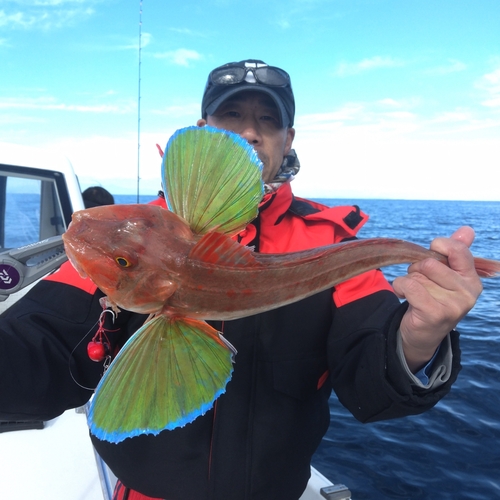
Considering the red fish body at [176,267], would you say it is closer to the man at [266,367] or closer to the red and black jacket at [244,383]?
the man at [266,367]

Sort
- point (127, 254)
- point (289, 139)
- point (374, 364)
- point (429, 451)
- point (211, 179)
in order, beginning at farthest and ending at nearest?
1. point (429, 451)
2. point (289, 139)
3. point (374, 364)
4. point (211, 179)
5. point (127, 254)

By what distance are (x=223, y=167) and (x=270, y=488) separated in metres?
1.83

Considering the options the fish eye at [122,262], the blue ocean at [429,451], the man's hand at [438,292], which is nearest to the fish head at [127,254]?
the fish eye at [122,262]

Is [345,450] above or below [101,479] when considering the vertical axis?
below

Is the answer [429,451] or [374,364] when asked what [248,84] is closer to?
[374,364]

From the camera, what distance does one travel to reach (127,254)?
61.6 inches

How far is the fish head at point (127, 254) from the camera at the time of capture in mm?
1568

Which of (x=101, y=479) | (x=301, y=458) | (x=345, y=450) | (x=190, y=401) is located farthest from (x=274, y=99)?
(x=345, y=450)

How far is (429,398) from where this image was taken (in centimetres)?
211

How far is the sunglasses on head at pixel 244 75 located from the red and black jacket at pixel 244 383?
3.21 ft

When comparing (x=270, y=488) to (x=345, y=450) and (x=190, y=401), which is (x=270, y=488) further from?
(x=345, y=450)

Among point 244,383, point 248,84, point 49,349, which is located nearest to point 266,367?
point 244,383

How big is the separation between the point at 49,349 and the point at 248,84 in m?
1.95

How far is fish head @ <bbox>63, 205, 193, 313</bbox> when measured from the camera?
1.57 metres
